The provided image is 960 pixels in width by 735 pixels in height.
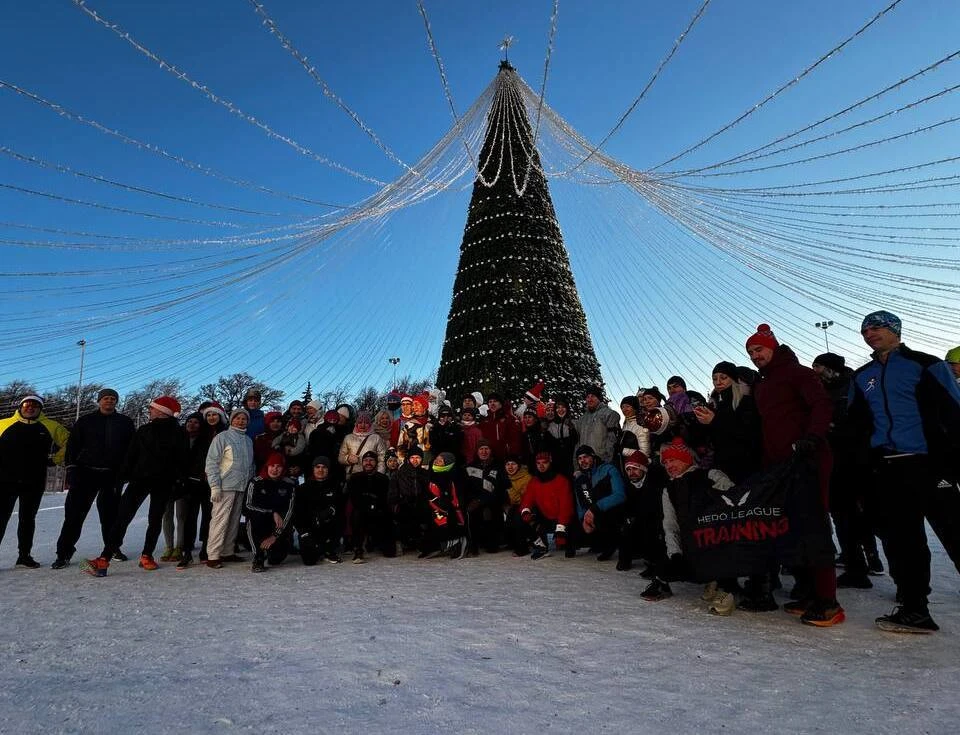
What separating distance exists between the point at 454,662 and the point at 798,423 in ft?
8.97

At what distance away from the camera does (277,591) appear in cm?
418

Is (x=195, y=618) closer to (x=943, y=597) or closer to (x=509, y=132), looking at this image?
(x=943, y=597)

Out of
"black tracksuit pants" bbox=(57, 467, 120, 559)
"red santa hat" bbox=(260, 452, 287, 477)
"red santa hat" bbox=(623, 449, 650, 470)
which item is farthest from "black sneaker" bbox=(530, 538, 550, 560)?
"black tracksuit pants" bbox=(57, 467, 120, 559)

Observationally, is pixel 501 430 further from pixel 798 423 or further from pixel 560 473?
pixel 798 423

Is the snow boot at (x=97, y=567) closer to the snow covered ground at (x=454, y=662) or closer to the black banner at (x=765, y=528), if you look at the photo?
the snow covered ground at (x=454, y=662)

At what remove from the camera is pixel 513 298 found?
1086 cm

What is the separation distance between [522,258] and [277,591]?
855 centimetres

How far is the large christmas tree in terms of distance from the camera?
10484 mm

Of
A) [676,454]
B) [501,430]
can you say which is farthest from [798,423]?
[501,430]

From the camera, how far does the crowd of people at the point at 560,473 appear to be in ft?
10.3

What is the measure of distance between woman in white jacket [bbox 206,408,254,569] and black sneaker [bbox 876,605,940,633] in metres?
5.56

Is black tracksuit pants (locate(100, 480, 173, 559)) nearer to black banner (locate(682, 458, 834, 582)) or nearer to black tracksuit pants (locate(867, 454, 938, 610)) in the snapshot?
black banner (locate(682, 458, 834, 582))

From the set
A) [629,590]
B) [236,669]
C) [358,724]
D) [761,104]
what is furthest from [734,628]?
[761,104]

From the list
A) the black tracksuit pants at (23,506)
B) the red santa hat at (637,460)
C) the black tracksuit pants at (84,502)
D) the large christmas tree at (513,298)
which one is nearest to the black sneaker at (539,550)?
the red santa hat at (637,460)
